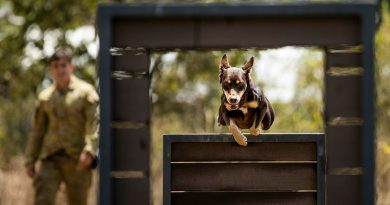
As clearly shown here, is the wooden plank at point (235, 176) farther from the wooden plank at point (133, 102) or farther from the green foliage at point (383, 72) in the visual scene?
the green foliage at point (383, 72)

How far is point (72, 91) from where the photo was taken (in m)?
7.78

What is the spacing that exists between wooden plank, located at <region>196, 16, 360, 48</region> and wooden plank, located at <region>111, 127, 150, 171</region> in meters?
0.74

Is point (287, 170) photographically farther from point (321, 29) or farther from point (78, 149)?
point (78, 149)

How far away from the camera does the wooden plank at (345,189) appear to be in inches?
244

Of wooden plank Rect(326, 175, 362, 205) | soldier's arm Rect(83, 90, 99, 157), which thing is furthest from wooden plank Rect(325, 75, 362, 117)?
soldier's arm Rect(83, 90, 99, 157)

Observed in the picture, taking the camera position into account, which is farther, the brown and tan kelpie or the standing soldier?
the standing soldier

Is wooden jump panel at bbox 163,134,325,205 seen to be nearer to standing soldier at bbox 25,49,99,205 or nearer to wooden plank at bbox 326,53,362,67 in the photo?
Result: wooden plank at bbox 326,53,362,67

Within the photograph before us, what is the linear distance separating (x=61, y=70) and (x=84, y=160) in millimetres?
775

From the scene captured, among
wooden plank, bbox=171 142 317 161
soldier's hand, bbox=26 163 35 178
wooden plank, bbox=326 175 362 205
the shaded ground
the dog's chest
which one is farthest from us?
the shaded ground

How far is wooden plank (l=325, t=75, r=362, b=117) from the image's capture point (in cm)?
621

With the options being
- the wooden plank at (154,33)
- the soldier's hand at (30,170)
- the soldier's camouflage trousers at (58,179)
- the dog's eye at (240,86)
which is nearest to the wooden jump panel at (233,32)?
the wooden plank at (154,33)

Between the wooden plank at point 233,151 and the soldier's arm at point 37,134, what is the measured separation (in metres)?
2.44

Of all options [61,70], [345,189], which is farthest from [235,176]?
[61,70]

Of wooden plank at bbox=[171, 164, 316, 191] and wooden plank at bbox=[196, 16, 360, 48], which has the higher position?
wooden plank at bbox=[196, 16, 360, 48]
